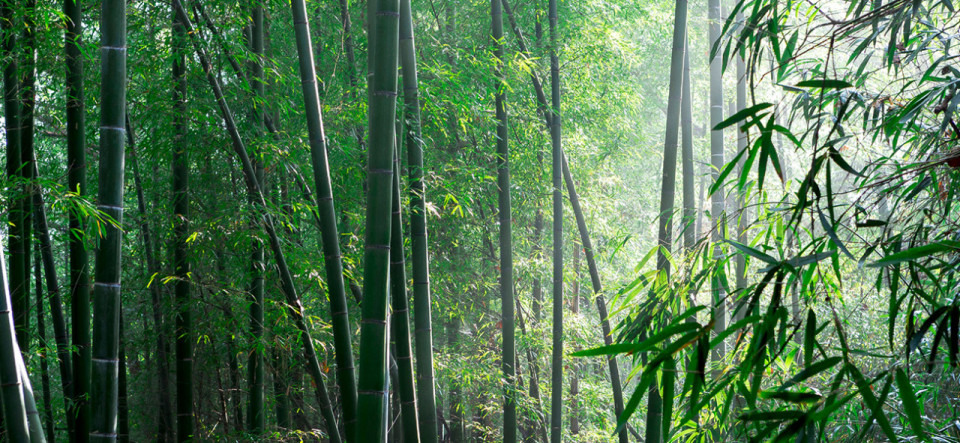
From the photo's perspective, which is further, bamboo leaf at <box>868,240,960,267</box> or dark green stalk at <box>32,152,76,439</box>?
dark green stalk at <box>32,152,76,439</box>

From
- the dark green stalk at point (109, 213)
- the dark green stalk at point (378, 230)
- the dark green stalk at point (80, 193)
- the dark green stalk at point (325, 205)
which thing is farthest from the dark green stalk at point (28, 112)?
the dark green stalk at point (378, 230)

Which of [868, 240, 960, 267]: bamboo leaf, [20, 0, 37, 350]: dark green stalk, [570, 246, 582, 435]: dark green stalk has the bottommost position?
[570, 246, 582, 435]: dark green stalk

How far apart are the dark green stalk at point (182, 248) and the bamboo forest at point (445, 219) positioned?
0.02m

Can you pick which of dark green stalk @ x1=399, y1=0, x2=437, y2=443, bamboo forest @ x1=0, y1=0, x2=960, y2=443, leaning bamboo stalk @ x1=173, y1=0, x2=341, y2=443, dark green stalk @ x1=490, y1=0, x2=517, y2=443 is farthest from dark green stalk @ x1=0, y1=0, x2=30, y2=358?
dark green stalk @ x1=490, y1=0, x2=517, y2=443

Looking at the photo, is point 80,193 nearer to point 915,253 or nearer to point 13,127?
point 13,127

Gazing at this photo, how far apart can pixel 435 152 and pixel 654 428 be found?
3.07 m

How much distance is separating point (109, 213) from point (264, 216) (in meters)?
1.18

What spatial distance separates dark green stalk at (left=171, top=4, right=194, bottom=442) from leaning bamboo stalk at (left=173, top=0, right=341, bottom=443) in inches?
6.5

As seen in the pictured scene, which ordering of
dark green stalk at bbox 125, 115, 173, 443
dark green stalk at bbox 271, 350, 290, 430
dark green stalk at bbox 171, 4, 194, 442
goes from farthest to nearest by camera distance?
dark green stalk at bbox 125, 115, 173, 443
dark green stalk at bbox 271, 350, 290, 430
dark green stalk at bbox 171, 4, 194, 442

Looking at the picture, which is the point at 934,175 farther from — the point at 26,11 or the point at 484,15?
the point at 484,15

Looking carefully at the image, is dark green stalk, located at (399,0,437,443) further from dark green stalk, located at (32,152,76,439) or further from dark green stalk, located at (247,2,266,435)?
dark green stalk, located at (32,152,76,439)

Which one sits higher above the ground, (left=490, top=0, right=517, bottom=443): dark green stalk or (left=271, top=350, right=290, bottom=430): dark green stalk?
(left=490, top=0, right=517, bottom=443): dark green stalk

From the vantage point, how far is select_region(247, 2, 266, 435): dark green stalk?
11.0 ft

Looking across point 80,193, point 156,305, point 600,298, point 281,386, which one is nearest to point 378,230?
point 80,193
